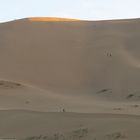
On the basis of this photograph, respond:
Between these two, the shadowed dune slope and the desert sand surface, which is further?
the shadowed dune slope

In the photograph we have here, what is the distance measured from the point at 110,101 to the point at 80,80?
4.96 metres

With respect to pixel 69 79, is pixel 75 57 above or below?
above

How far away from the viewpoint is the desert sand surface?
1384 centimetres

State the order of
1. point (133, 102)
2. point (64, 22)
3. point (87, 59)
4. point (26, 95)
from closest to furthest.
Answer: point (133, 102)
point (26, 95)
point (87, 59)
point (64, 22)

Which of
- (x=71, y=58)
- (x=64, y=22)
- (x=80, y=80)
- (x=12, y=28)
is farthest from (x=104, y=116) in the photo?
(x=64, y=22)

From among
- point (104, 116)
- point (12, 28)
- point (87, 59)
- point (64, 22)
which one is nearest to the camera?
point (104, 116)

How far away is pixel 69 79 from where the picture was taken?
28.7m

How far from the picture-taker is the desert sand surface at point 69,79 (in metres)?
13.8

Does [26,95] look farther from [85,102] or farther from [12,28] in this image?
[12,28]

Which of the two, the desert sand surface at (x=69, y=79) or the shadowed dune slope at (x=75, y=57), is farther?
the shadowed dune slope at (x=75, y=57)

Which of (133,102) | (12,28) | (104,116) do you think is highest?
(12,28)

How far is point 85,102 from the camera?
76.6ft

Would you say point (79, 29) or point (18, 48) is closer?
point (18, 48)

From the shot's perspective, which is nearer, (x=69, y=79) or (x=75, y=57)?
(x=69, y=79)
